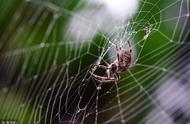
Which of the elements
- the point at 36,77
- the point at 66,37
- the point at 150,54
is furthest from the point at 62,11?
the point at 150,54

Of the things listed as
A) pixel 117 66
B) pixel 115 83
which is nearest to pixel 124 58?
pixel 117 66

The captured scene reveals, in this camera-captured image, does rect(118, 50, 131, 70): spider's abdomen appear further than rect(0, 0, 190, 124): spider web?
No

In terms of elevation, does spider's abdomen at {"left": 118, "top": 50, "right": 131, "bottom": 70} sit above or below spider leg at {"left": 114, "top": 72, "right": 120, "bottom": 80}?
above

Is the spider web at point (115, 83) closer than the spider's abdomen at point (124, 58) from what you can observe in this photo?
No

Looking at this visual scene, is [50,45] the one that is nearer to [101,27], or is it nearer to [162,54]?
[101,27]
